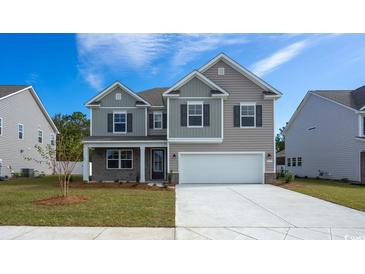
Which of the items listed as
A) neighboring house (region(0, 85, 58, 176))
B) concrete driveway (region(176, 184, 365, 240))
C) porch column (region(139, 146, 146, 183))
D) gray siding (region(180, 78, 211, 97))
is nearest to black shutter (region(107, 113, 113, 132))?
porch column (region(139, 146, 146, 183))

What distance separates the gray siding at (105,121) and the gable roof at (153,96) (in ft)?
4.53

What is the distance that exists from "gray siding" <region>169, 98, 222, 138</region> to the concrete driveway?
616 centimetres

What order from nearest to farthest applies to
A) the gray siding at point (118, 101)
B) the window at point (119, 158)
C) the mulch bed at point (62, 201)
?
the mulch bed at point (62, 201) < the window at point (119, 158) < the gray siding at point (118, 101)

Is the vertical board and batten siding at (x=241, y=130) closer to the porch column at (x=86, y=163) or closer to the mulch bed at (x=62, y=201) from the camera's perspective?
the porch column at (x=86, y=163)

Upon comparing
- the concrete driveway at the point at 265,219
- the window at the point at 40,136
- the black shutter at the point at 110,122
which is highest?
the black shutter at the point at 110,122

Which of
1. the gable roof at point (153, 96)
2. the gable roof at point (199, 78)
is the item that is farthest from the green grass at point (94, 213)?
the gable roof at point (153, 96)

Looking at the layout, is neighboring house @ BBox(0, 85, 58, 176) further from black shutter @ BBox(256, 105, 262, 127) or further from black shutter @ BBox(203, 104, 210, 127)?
black shutter @ BBox(256, 105, 262, 127)

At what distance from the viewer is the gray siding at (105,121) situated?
67.8 ft

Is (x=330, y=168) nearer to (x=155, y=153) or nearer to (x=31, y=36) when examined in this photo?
(x=155, y=153)

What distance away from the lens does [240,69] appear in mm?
18953

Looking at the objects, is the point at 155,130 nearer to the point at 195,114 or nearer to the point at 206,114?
the point at 195,114

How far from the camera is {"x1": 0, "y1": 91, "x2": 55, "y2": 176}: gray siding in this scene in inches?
909
